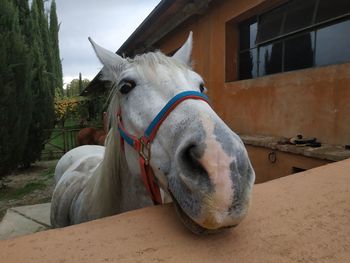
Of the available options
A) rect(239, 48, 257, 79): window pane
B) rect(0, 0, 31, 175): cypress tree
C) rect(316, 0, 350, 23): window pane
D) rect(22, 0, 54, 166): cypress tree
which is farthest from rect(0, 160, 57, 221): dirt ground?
rect(316, 0, 350, 23): window pane

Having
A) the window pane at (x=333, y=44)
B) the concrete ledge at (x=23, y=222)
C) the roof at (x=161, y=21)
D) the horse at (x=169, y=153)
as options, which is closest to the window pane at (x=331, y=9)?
the window pane at (x=333, y=44)

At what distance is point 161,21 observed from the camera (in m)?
6.16

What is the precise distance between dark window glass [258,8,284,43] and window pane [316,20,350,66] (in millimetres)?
739

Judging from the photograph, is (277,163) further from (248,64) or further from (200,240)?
(200,240)

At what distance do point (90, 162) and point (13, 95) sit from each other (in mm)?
4488

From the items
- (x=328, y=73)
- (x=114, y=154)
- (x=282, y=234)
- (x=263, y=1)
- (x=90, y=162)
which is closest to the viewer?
(x=282, y=234)

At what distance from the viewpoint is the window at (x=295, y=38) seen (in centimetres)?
353

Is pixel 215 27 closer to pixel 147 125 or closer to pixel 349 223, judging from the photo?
pixel 147 125

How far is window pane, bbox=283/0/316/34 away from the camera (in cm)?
390

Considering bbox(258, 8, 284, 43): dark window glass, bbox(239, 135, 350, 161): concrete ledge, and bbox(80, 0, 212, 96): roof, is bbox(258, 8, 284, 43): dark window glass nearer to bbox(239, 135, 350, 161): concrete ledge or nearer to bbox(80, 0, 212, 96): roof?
bbox(80, 0, 212, 96): roof

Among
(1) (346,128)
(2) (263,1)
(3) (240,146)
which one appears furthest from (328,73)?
(3) (240,146)

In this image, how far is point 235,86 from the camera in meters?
5.11

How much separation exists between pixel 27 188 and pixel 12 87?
8.86 ft

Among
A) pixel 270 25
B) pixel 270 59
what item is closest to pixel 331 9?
pixel 270 25
